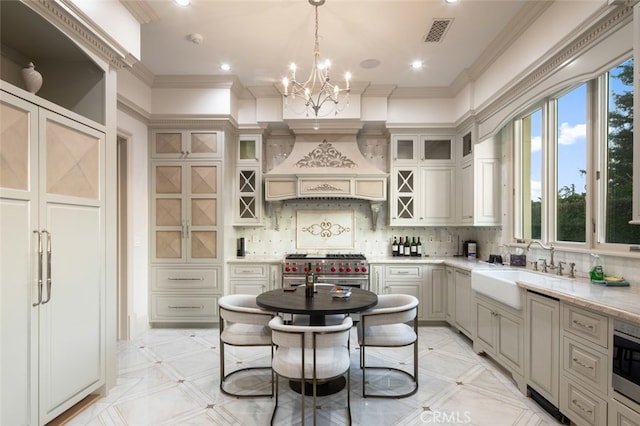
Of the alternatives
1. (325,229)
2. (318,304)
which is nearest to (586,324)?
(318,304)

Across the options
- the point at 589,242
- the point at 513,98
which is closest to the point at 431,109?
the point at 513,98

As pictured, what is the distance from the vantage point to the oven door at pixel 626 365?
1.61 meters

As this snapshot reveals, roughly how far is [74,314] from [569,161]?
4.23m

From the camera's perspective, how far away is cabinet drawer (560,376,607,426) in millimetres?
1833

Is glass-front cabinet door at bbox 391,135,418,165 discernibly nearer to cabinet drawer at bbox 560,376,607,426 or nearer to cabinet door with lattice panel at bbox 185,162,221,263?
cabinet door with lattice panel at bbox 185,162,221,263

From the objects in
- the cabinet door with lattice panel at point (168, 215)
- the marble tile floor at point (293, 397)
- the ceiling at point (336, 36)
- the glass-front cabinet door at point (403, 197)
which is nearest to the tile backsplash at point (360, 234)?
the glass-front cabinet door at point (403, 197)

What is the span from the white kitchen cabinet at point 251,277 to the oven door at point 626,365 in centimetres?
331

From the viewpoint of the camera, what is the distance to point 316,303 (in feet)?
8.07

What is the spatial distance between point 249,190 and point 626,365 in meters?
4.02

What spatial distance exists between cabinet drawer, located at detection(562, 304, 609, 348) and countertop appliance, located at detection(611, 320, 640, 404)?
0.22 ft

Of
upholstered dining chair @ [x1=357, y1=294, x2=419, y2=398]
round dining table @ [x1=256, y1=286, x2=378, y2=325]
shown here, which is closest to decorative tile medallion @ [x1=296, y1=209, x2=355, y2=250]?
round dining table @ [x1=256, y1=286, x2=378, y2=325]

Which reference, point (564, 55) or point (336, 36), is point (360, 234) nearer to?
point (336, 36)

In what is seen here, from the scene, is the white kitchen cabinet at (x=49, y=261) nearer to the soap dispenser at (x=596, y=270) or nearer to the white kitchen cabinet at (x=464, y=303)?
the white kitchen cabinet at (x=464, y=303)

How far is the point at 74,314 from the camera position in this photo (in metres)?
A: 2.22
